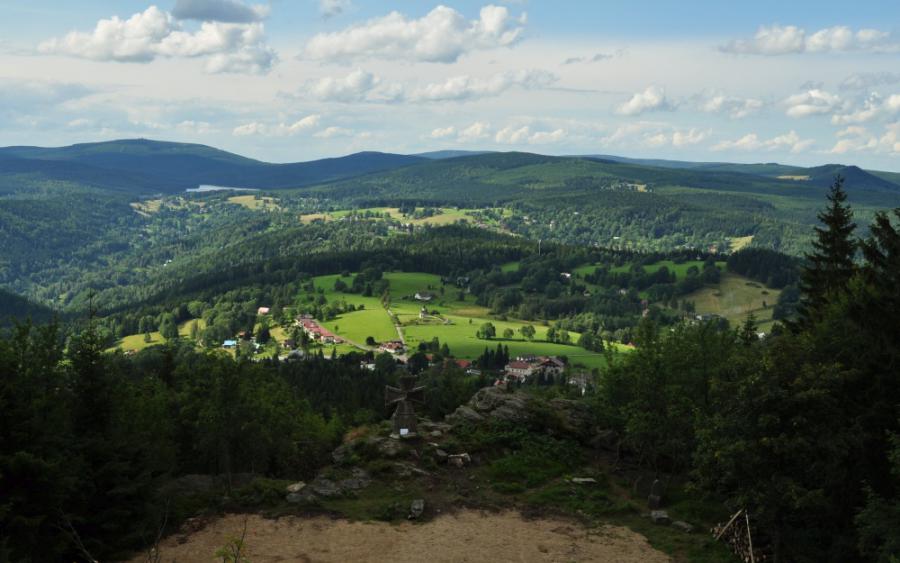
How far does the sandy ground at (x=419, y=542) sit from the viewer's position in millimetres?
27125

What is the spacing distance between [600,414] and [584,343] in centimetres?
12980

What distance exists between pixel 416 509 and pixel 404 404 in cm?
980

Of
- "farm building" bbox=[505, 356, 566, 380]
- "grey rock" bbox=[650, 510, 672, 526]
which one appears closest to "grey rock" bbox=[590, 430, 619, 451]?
"grey rock" bbox=[650, 510, 672, 526]

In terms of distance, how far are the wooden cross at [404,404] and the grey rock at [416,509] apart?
8.23 metres

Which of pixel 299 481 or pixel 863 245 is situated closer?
pixel 863 245

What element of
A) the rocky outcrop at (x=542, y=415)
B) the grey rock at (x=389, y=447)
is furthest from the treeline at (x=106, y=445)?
the rocky outcrop at (x=542, y=415)

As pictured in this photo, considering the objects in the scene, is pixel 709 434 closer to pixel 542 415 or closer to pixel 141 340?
pixel 542 415

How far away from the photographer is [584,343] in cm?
17050

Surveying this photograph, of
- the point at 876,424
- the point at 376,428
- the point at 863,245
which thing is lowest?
the point at 376,428

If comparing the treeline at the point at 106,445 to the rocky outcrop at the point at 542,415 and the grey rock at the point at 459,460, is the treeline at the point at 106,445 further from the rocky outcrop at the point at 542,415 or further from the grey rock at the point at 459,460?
the rocky outcrop at the point at 542,415

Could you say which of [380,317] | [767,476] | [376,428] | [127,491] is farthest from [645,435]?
[380,317]

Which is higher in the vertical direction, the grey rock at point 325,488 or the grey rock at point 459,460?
the grey rock at point 325,488

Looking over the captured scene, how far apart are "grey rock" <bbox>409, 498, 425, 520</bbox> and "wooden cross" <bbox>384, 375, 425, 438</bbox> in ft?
27.0

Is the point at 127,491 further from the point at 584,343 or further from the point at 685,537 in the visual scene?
the point at 584,343
